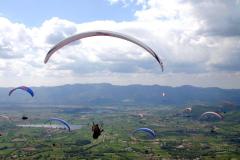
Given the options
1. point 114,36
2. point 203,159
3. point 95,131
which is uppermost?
point 114,36

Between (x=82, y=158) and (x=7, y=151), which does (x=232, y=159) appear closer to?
(x=82, y=158)

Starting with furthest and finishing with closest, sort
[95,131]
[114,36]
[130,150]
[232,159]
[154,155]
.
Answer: [130,150], [154,155], [232,159], [95,131], [114,36]

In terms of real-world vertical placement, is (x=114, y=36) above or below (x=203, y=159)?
above

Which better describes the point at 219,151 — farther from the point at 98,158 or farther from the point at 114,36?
the point at 114,36

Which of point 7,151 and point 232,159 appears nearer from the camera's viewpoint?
point 232,159

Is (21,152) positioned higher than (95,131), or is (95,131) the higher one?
(95,131)

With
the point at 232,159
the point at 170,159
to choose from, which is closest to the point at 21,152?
the point at 170,159

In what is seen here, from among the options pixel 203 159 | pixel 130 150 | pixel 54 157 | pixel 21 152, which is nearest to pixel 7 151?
pixel 21 152

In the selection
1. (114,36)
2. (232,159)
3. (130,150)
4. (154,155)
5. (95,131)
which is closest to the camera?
(114,36)

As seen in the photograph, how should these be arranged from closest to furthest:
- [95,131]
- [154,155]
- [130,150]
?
[95,131] → [154,155] → [130,150]
